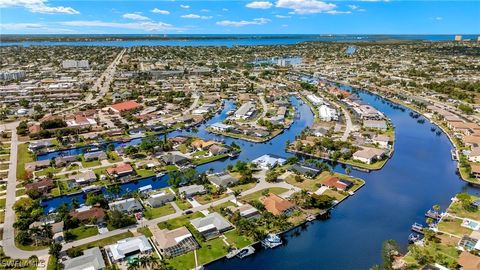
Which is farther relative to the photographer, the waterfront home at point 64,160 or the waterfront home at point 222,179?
the waterfront home at point 64,160

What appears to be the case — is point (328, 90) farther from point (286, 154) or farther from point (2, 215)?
point (2, 215)

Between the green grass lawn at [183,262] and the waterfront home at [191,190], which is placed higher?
the waterfront home at [191,190]

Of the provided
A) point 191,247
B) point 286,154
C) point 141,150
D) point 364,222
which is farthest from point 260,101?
point 191,247

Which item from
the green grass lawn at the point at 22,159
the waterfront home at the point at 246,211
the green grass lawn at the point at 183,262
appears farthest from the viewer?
the green grass lawn at the point at 22,159

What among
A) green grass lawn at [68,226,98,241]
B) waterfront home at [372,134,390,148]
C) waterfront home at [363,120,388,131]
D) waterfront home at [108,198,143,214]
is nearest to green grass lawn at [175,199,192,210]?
waterfront home at [108,198,143,214]

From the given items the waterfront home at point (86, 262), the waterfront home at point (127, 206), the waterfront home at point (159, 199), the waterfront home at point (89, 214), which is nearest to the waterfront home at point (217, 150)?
the waterfront home at point (159, 199)

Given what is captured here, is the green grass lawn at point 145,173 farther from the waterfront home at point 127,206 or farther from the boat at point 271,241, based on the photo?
the boat at point 271,241
